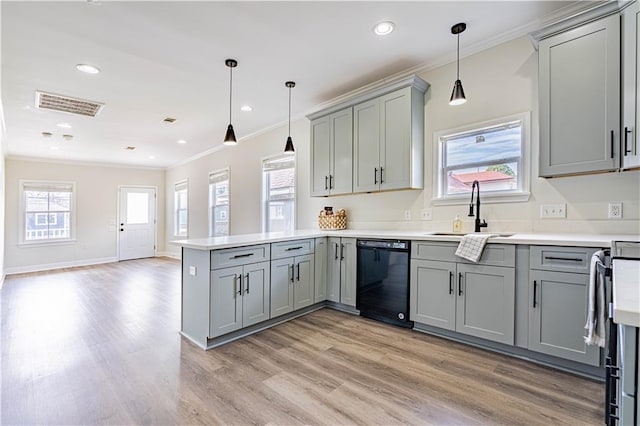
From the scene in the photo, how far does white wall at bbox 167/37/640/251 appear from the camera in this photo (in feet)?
7.77

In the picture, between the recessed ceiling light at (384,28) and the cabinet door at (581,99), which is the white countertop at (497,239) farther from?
the recessed ceiling light at (384,28)

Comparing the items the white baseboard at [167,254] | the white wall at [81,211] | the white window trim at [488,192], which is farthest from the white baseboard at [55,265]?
the white window trim at [488,192]

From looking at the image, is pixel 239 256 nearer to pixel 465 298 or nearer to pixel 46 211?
pixel 465 298

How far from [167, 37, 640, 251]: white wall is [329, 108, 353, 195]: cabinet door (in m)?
0.34

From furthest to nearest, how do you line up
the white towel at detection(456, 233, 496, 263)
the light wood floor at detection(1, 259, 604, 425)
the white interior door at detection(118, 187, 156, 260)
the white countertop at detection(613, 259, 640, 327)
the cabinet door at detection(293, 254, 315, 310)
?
the white interior door at detection(118, 187, 156, 260) → the cabinet door at detection(293, 254, 315, 310) → the white towel at detection(456, 233, 496, 263) → the light wood floor at detection(1, 259, 604, 425) → the white countertop at detection(613, 259, 640, 327)

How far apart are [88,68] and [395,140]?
130 inches

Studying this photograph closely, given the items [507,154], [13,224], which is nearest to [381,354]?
[507,154]

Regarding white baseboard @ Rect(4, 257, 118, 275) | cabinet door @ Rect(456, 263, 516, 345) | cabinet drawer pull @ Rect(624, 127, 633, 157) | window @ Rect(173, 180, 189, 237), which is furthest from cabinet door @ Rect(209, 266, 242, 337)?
white baseboard @ Rect(4, 257, 118, 275)

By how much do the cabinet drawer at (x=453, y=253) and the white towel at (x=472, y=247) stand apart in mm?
61

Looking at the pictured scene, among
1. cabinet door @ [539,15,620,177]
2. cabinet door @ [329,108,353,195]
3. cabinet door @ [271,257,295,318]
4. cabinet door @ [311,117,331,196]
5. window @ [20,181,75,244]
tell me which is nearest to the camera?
cabinet door @ [539,15,620,177]

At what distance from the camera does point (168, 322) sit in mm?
3307

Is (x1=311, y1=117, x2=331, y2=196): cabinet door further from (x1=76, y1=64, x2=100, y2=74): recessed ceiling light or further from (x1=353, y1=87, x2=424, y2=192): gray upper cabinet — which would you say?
(x1=76, y1=64, x2=100, y2=74): recessed ceiling light

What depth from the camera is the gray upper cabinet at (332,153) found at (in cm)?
376

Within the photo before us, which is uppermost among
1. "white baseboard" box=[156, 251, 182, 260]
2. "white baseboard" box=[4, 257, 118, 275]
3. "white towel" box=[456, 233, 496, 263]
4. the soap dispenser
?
the soap dispenser
